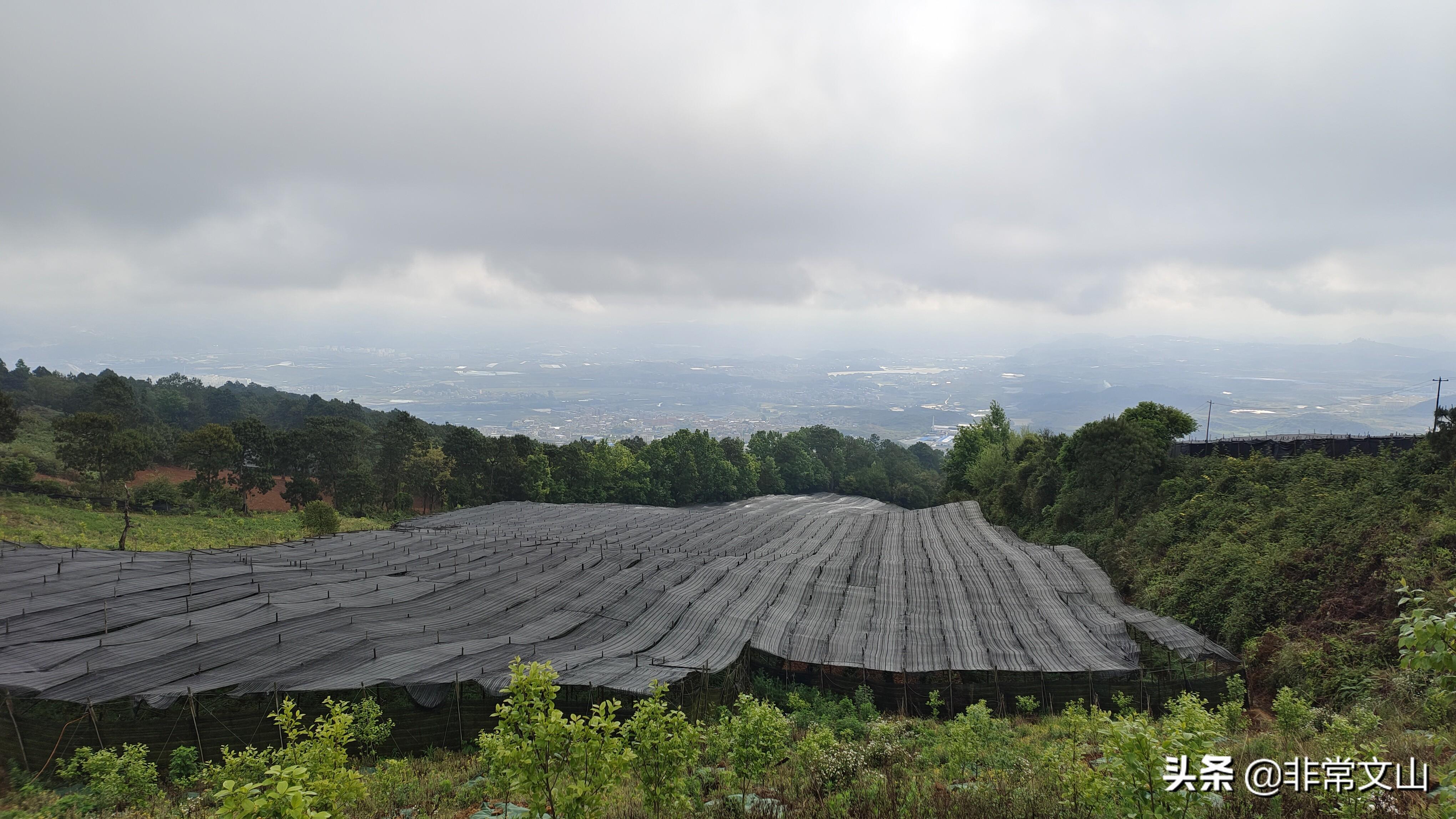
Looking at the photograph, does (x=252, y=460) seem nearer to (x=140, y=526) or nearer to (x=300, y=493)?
(x=300, y=493)

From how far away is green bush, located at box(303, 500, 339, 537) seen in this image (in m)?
28.6

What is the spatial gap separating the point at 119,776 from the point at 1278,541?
2397 cm

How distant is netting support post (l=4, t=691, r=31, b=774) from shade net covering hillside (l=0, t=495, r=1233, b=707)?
287 mm

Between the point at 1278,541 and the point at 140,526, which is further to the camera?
the point at 140,526

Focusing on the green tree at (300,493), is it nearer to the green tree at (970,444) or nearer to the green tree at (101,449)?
the green tree at (101,449)

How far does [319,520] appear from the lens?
93.8 ft

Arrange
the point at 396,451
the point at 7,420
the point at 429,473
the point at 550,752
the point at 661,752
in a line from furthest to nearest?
the point at 396,451, the point at 429,473, the point at 7,420, the point at 661,752, the point at 550,752

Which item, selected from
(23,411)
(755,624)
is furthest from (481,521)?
(23,411)

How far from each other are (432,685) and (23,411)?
246 ft

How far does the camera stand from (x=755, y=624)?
1413 cm

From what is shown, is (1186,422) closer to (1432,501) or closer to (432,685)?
(1432,501)

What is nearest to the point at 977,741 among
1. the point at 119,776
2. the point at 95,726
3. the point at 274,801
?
the point at 274,801

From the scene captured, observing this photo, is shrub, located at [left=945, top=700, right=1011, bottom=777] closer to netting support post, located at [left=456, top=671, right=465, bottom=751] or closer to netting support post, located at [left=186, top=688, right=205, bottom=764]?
netting support post, located at [left=456, top=671, right=465, bottom=751]

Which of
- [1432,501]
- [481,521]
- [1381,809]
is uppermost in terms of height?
[1432,501]
